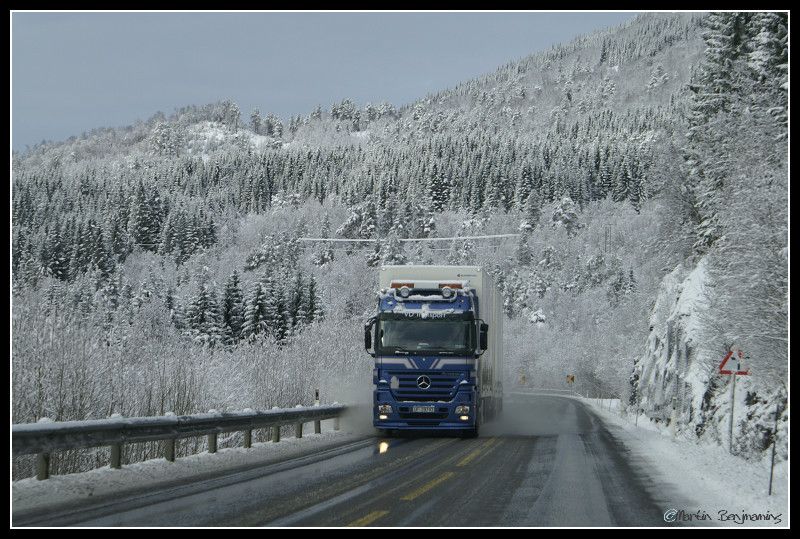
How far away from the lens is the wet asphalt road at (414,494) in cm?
943

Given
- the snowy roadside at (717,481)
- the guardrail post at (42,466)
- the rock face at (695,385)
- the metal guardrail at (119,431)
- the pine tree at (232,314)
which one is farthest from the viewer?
the pine tree at (232,314)

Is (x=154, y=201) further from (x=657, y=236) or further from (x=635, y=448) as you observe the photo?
(x=635, y=448)

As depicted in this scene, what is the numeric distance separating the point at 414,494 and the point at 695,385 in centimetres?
1786

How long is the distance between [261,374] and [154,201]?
161971mm

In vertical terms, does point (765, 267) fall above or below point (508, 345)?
above

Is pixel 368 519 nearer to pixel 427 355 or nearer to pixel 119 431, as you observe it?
pixel 119 431

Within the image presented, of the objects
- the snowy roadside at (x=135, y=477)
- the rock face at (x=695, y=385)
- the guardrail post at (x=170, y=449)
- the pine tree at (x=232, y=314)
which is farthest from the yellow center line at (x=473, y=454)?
the pine tree at (x=232, y=314)

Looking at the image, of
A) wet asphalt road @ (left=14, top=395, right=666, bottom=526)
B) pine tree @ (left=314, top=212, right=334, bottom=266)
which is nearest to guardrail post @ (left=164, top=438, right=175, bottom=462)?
wet asphalt road @ (left=14, top=395, right=666, bottom=526)

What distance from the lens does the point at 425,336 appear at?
2164 cm

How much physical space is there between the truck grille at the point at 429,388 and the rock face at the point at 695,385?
715 centimetres

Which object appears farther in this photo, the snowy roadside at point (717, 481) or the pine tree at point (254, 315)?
the pine tree at point (254, 315)

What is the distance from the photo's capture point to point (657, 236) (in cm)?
4484

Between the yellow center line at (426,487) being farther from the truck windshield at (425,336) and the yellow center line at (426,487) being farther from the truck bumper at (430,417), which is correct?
the truck windshield at (425,336)
